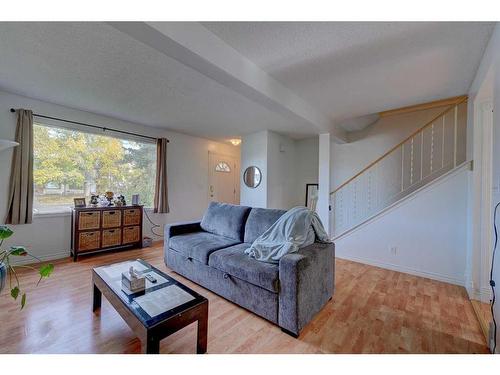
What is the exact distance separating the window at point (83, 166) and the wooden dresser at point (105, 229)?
0.47m

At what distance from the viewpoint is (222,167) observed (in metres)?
5.87

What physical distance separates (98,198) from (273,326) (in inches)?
140

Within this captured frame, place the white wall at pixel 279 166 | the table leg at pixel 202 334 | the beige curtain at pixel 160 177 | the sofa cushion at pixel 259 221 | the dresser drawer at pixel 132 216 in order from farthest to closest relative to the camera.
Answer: the white wall at pixel 279 166, the beige curtain at pixel 160 177, the dresser drawer at pixel 132 216, the sofa cushion at pixel 259 221, the table leg at pixel 202 334

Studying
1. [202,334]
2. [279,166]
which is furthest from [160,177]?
[202,334]

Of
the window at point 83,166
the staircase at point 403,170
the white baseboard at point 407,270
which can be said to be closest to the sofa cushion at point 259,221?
the staircase at point 403,170

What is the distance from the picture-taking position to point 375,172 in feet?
13.6

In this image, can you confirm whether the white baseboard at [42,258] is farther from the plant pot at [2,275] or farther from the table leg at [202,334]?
the table leg at [202,334]

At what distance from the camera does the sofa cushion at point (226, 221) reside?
2895 mm

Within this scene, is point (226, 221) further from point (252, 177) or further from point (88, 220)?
point (88, 220)

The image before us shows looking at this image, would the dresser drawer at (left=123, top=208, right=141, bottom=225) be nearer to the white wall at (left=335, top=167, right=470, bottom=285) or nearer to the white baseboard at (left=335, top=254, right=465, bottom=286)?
the white baseboard at (left=335, top=254, right=465, bottom=286)
